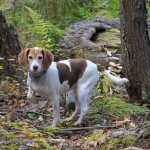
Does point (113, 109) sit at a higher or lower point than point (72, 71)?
lower

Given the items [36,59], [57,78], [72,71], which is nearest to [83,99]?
[72,71]

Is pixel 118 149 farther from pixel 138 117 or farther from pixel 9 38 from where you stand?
pixel 9 38

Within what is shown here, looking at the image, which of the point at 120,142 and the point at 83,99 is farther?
the point at 83,99

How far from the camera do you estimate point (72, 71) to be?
7359 mm

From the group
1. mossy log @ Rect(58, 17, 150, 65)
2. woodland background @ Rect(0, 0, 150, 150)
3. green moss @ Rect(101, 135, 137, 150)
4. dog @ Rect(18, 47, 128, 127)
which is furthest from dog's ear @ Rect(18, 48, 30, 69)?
mossy log @ Rect(58, 17, 150, 65)

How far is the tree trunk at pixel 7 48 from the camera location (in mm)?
9648

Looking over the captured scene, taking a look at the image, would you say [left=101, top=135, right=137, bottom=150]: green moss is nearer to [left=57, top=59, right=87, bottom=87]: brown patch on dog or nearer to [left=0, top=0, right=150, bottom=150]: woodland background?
[left=0, top=0, right=150, bottom=150]: woodland background

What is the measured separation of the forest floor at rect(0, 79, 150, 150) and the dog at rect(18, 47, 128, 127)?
322 millimetres

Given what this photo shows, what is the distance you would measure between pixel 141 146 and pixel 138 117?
120 inches

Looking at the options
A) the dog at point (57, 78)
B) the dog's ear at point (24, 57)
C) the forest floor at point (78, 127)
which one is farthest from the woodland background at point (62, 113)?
the dog's ear at point (24, 57)

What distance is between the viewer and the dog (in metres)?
6.83

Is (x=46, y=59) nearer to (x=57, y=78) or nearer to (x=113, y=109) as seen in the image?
(x=57, y=78)

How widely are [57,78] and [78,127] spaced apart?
0.81 metres

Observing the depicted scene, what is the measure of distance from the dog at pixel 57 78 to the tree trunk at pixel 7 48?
243 centimetres
